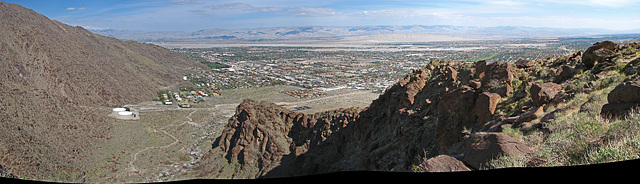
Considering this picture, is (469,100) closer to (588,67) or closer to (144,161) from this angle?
(588,67)

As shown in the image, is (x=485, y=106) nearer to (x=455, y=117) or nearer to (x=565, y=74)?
(x=455, y=117)

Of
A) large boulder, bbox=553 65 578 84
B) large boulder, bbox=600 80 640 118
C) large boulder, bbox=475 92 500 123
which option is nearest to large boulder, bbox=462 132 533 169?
large boulder, bbox=600 80 640 118

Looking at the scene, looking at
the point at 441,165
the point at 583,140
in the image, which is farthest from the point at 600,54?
the point at 441,165

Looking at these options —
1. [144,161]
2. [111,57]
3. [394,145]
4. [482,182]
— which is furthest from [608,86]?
[111,57]

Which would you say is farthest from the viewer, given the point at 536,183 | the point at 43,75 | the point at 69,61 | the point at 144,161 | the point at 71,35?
the point at 71,35

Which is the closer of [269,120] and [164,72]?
[269,120]

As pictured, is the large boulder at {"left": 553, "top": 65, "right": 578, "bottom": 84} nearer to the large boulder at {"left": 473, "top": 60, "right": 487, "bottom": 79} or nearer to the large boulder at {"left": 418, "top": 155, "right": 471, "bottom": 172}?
the large boulder at {"left": 473, "top": 60, "right": 487, "bottom": 79}

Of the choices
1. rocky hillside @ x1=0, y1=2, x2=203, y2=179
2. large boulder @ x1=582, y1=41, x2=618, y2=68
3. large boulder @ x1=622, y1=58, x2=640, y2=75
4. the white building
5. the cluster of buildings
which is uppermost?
large boulder @ x1=582, y1=41, x2=618, y2=68
